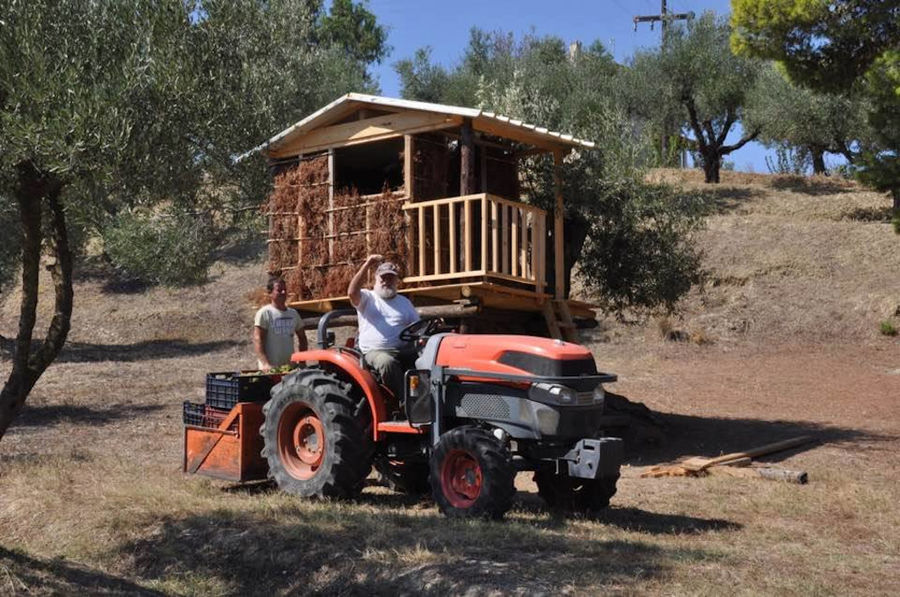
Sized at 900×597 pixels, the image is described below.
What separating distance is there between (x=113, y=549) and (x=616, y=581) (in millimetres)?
3923

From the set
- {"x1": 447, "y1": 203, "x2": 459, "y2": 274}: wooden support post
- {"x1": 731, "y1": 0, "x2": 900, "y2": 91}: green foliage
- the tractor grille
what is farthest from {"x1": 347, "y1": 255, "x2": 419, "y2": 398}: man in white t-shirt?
{"x1": 731, "y1": 0, "x2": 900, "y2": 91}: green foliage

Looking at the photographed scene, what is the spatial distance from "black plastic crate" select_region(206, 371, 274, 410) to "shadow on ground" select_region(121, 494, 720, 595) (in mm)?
1653

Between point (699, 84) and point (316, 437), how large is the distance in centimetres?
2639

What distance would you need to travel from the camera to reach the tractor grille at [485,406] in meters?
8.14

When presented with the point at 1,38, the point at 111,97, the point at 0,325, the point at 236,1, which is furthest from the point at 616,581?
the point at 0,325

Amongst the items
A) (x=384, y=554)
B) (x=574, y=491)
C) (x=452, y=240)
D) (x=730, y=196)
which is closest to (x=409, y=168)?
(x=452, y=240)

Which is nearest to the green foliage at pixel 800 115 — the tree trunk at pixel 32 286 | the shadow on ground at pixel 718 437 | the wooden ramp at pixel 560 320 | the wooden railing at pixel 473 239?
the shadow on ground at pixel 718 437

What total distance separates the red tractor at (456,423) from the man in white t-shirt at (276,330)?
1175 millimetres

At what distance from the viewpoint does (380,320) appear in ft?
29.1

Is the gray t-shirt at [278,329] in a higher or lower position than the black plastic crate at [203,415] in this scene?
higher

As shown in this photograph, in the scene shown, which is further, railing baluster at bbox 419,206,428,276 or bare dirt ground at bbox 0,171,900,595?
railing baluster at bbox 419,206,428,276

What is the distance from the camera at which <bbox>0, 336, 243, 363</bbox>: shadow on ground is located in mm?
22109

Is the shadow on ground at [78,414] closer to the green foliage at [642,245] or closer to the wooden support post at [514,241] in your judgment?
the wooden support post at [514,241]

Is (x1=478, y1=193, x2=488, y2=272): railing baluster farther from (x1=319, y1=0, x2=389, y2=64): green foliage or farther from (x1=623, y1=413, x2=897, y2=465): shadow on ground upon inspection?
(x1=319, y1=0, x2=389, y2=64): green foliage
